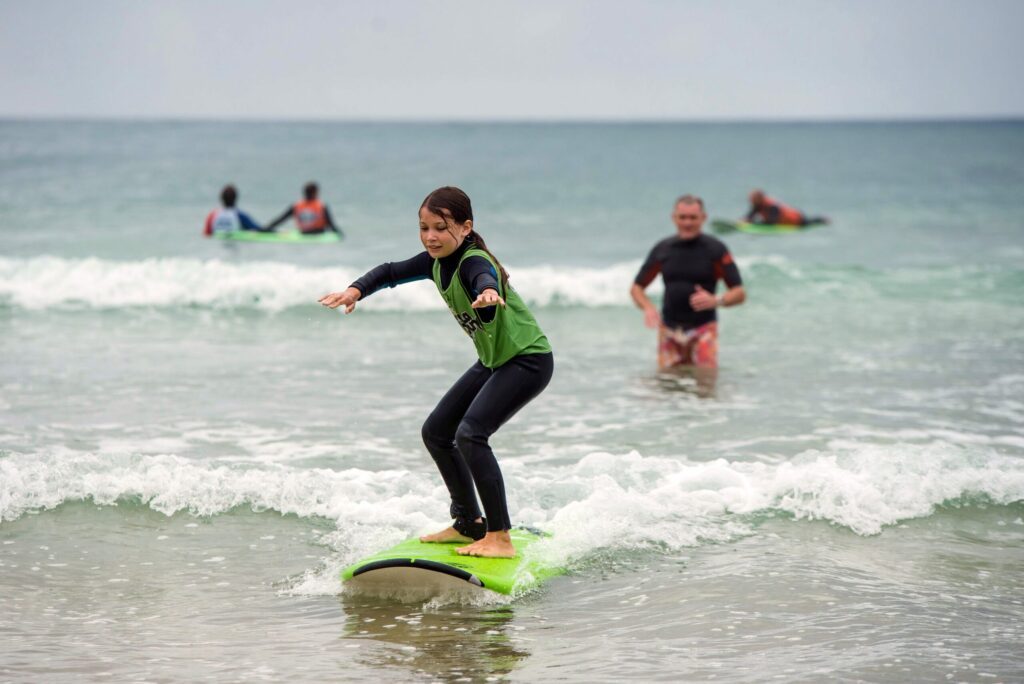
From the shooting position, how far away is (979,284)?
18.8 meters

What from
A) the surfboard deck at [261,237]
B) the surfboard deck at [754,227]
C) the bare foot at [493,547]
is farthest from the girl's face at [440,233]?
the surfboard deck at [754,227]

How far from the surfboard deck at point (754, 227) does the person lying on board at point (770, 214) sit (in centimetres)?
10

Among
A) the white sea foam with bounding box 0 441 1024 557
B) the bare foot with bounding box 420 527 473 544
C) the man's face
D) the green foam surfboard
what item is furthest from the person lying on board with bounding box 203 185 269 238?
the bare foot with bounding box 420 527 473 544

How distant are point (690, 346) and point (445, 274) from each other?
5.37 m

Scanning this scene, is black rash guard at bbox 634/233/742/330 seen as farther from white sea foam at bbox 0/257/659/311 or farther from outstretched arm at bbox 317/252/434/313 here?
white sea foam at bbox 0/257/659/311

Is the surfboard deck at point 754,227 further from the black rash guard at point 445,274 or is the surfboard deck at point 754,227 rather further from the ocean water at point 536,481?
the black rash guard at point 445,274

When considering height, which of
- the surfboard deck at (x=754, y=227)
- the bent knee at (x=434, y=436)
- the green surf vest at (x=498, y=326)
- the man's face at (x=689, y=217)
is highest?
the surfboard deck at (x=754, y=227)


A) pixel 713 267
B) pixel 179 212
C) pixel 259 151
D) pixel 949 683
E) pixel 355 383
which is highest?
pixel 259 151

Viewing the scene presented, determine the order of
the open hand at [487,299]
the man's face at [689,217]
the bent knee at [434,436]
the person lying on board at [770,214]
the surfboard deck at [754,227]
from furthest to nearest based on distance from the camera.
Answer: the surfboard deck at [754,227] < the person lying on board at [770,214] < the man's face at [689,217] < the bent knee at [434,436] < the open hand at [487,299]

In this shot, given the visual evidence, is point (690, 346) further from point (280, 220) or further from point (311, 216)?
point (311, 216)

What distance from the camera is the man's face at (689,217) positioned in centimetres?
945

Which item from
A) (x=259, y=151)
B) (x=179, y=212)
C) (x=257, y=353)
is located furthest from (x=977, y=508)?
(x=259, y=151)

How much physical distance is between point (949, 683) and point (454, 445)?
235cm

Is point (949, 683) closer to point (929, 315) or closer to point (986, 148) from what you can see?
point (929, 315)
